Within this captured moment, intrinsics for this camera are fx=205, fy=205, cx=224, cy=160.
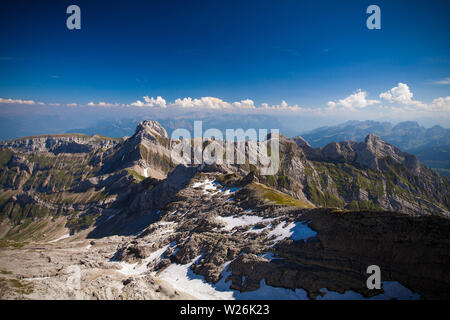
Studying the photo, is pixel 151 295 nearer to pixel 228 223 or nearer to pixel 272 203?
pixel 228 223

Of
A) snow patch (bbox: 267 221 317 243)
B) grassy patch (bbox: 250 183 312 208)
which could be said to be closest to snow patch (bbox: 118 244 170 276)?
snow patch (bbox: 267 221 317 243)

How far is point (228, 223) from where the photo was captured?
207ft

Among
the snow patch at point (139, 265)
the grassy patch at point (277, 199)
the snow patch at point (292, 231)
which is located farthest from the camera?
the grassy patch at point (277, 199)

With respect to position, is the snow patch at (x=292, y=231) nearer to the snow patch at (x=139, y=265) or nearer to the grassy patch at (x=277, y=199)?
the grassy patch at (x=277, y=199)

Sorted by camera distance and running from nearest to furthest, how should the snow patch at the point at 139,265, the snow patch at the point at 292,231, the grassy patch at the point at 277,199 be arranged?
1. the snow patch at the point at 292,231
2. the snow patch at the point at 139,265
3. the grassy patch at the point at 277,199

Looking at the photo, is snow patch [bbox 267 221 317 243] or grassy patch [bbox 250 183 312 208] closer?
snow patch [bbox 267 221 317 243]

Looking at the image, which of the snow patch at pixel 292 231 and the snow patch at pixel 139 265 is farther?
the snow patch at pixel 139 265

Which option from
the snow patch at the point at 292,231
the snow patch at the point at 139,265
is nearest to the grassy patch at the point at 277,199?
the snow patch at the point at 292,231

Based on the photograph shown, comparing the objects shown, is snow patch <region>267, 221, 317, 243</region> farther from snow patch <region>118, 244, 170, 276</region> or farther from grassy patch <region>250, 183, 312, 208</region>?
snow patch <region>118, 244, 170, 276</region>

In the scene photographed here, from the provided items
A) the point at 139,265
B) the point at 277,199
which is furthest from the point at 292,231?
the point at 139,265

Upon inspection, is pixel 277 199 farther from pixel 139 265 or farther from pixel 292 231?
pixel 139 265

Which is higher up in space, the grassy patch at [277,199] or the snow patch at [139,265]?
the grassy patch at [277,199]
